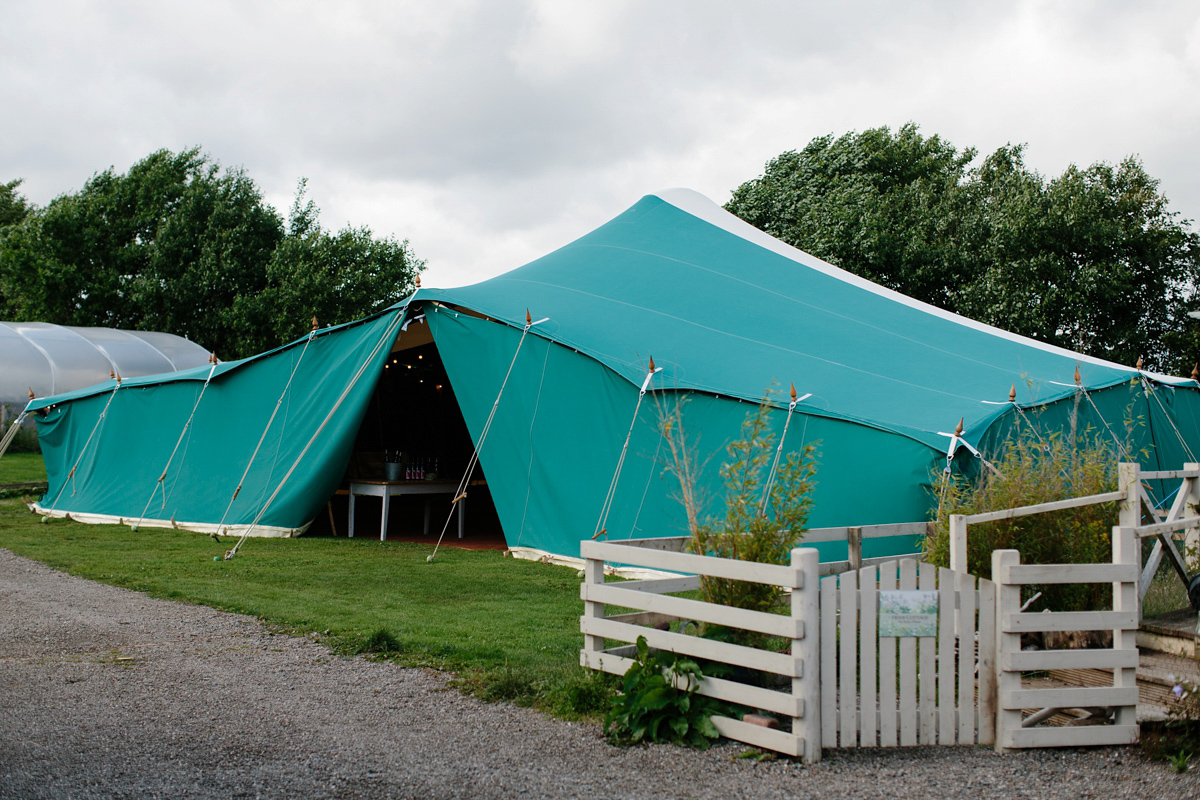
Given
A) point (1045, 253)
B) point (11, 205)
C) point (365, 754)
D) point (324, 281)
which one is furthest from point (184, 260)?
point (365, 754)

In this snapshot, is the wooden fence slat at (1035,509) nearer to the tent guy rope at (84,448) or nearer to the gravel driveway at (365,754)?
the gravel driveway at (365,754)

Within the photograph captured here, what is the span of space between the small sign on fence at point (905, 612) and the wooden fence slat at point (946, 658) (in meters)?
0.07

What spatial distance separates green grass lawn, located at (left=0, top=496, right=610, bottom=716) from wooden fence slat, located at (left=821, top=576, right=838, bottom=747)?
3.06 feet

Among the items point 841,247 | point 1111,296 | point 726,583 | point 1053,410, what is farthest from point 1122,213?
point 726,583

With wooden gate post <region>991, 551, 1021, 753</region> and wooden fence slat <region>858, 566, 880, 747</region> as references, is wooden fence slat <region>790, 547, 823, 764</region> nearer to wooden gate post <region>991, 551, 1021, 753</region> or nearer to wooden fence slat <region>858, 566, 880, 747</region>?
wooden fence slat <region>858, 566, 880, 747</region>

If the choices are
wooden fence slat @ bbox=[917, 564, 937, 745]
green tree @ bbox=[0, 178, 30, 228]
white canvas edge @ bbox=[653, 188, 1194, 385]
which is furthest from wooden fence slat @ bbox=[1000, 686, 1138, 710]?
green tree @ bbox=[0, 178, 30, 228]

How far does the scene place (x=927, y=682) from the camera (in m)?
3.37

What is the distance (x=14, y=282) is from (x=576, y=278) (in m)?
21.1

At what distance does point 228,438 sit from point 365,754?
7.48 metres

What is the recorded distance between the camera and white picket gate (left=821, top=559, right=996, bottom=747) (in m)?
3.29

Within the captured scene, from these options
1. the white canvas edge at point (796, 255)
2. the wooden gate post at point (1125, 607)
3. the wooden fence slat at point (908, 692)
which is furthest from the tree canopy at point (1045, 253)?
the wooden fence slat at point (908, 692)

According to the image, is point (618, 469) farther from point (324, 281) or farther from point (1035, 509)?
point (324, 281)

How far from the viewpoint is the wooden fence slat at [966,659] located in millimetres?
3393

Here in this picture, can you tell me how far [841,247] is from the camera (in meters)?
20.1
